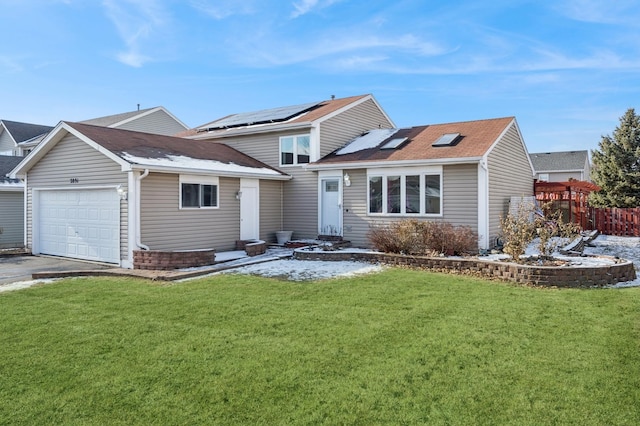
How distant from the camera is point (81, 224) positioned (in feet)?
43.2

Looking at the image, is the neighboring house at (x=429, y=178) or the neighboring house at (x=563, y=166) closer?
the neighboring house at (x=429, y=178)

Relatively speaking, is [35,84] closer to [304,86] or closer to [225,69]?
[225,69]

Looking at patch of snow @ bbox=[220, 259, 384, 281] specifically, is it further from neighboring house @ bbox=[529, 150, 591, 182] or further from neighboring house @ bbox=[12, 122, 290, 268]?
neighboring house @ bbox=[529, 150, 591, 182]

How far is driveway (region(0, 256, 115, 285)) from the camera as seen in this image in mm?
10461

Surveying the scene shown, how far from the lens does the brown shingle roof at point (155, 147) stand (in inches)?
488

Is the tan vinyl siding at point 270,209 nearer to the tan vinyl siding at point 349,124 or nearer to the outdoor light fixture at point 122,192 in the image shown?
the tan vinyl siding at point 349,124

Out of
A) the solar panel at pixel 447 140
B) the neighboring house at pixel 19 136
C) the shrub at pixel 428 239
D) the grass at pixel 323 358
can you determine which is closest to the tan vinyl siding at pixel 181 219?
the grass at pixel 323 358

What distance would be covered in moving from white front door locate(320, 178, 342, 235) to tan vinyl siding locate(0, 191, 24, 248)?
13.2 meters

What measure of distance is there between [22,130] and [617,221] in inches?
1538

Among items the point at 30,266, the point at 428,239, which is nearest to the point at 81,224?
the point at 30,266

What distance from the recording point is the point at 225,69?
1934cm

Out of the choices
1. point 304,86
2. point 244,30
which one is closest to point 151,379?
point 244,30

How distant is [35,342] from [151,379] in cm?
217

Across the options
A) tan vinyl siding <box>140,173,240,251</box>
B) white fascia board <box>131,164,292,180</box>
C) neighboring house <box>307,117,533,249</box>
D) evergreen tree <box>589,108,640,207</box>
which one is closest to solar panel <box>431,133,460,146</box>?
neighboring house <box>307,117,533,249</box>
